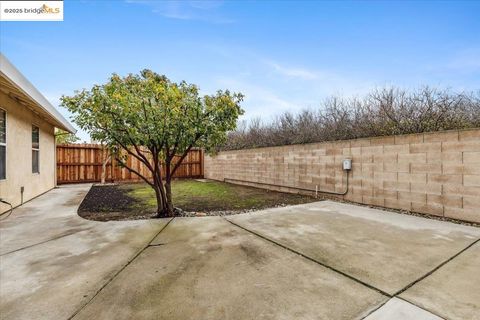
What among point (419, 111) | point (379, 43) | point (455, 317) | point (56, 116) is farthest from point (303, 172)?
point (56, 116)

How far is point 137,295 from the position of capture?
6.23 feet

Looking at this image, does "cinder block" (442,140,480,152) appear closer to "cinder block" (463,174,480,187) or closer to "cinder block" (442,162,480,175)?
"cinder block" (442,162,480,175)

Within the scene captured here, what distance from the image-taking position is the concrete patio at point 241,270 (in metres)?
1.71

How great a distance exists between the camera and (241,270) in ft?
7.54

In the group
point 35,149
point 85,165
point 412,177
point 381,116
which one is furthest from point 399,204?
point 85,165

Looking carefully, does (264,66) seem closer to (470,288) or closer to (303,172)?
(303,172)

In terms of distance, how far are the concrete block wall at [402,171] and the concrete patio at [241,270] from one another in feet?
2.16

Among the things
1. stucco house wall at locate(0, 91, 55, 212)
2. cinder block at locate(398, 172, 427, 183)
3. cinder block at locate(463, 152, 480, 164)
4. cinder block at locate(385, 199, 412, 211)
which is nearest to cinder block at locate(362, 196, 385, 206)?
cinder block at locate(385, 199, 412, 211)

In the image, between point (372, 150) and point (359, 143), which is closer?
point (372, 150)

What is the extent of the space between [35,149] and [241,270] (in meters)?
7.98

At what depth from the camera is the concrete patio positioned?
1.71 metres

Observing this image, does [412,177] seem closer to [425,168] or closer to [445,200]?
[425,168]

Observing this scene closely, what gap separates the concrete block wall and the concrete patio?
2.16 ft

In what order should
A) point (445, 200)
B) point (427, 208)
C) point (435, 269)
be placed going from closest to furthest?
1. point (435, 269)
2. point (445, 200)
3. point (427, 208)
